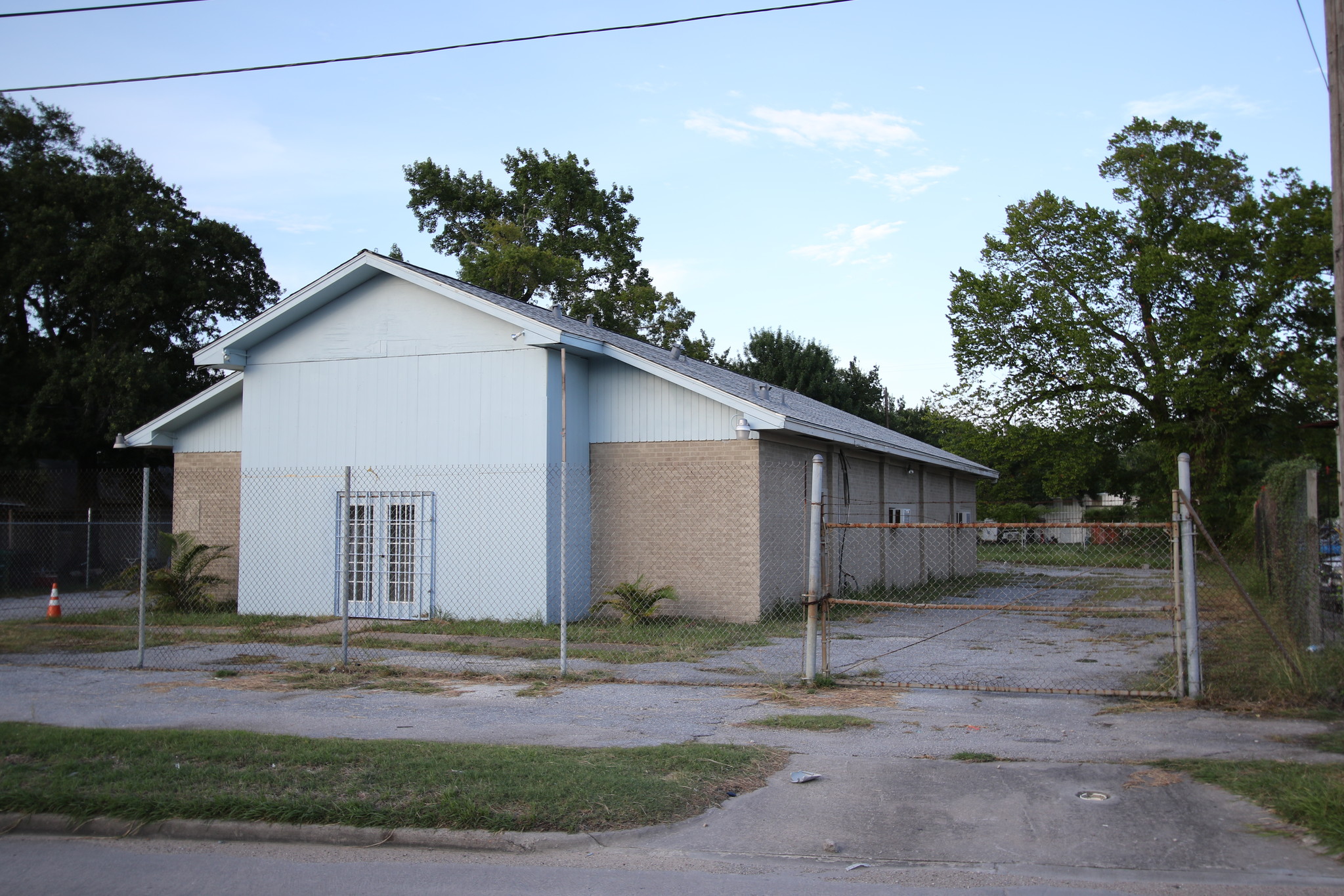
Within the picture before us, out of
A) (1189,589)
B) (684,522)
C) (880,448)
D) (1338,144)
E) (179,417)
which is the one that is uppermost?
(1338,144)

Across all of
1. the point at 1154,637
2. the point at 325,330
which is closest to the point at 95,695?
the point at 325,330

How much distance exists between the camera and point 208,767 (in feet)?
21.7

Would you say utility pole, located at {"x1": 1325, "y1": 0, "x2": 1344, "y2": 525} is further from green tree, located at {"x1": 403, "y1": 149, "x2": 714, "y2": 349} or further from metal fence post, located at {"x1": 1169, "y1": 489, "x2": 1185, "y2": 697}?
green tree, located at {"x1": 403, "y1": 149, "x2": 714, "y2": 349}

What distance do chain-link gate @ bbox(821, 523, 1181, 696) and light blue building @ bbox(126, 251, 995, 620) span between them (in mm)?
2068

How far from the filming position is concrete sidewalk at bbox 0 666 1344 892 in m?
5.24

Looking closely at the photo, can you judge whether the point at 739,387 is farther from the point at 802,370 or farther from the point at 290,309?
the point at 802,370

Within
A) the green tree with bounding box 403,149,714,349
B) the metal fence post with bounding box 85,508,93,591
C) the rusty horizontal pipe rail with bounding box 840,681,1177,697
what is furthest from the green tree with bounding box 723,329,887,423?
the rusty horizontal pipe rail with bounding box 840,681,1177,697

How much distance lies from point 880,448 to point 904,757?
13491mm

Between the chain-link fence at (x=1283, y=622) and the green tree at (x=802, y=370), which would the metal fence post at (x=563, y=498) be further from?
the green tree at (x=802, y=370)

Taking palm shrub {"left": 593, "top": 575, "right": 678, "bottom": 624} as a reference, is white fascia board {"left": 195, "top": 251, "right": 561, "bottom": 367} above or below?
above

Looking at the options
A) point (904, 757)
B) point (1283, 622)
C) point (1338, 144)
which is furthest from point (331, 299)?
point (1338, 144)

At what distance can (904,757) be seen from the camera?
716 centimetres

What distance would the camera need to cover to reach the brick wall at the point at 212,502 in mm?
19875

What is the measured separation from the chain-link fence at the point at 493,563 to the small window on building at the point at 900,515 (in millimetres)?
5740
